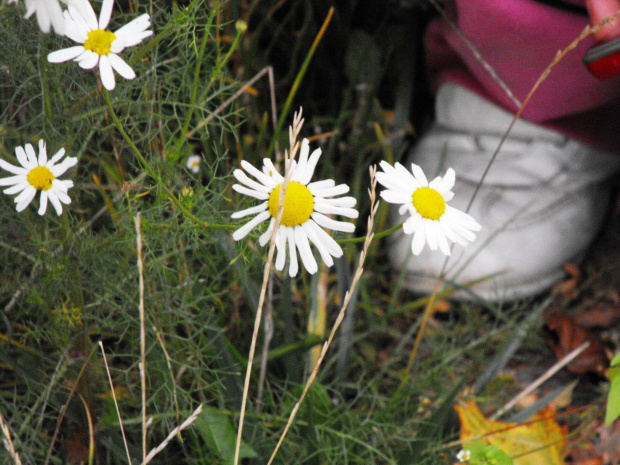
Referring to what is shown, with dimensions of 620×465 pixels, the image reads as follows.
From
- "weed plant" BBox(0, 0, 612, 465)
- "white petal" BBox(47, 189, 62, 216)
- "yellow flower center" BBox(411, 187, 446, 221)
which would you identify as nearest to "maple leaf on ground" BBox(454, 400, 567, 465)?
"weed plant" BBox(0, 0, 612, 465)

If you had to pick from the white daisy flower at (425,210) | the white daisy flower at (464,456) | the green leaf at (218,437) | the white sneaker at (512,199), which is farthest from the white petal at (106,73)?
the white sneaker at (512,199)

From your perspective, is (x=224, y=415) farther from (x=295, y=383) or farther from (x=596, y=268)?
(x=596, y=268)

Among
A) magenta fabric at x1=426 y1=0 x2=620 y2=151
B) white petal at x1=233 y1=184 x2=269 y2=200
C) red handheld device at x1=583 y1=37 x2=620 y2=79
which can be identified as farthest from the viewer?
magenta fabric at x1=426 y1=0 x2=620 y2=151

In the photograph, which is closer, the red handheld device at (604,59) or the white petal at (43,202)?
the white petal at (43,202)

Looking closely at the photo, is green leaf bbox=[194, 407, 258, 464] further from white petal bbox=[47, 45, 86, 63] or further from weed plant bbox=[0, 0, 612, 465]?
white petal bbox=[47, 45, 86, 63]

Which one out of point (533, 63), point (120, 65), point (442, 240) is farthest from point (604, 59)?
point (120, 65)

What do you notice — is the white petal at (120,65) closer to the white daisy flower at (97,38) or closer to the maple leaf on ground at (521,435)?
the white daisy flower at (97,38)

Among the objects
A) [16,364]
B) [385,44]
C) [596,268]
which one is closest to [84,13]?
[16,364]
